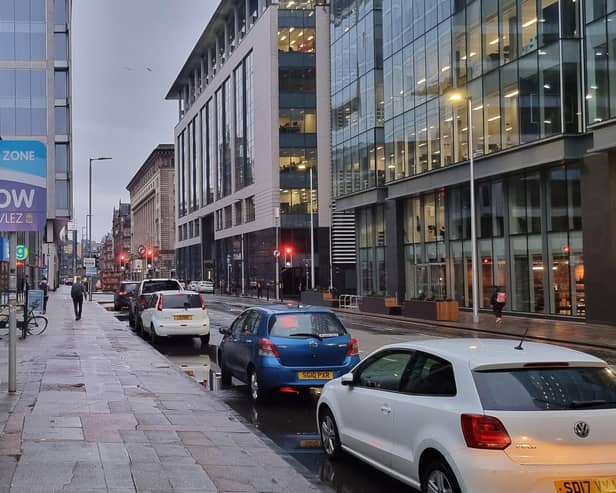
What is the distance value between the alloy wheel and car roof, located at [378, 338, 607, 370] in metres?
0.86

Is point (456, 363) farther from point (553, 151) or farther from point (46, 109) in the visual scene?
point (46, 109)

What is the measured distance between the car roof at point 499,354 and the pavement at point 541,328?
54.3 feet

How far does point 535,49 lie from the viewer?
32688 millimetres

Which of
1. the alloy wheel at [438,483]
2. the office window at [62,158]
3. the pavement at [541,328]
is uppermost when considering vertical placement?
the office window at [62,158]

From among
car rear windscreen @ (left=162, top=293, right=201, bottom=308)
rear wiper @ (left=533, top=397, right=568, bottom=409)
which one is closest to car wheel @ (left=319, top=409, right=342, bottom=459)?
rear wiper @ (left=533, top=397, right=568, bottom=409)

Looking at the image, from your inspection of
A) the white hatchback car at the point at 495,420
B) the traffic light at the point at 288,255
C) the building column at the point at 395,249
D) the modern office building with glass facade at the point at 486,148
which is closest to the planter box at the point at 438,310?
the modern office building with glass facade at the point at 486,148

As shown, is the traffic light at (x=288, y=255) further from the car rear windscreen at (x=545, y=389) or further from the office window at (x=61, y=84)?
the car rear windscreen at (x=545, y=389)

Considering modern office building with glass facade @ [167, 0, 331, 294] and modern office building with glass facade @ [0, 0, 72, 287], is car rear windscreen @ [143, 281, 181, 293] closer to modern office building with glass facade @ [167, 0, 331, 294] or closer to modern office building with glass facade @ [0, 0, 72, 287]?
modern office building with glass facade @ [0, 0, 72, 287]

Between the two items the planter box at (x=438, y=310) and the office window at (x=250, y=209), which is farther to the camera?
the office window at (x=250, y=209)

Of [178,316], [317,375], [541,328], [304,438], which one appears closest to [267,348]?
[317,375]

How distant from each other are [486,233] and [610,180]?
9702 mm

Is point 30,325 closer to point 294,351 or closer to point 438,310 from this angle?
point 294,351

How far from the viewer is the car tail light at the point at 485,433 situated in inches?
217

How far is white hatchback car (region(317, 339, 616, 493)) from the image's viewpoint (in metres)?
5.44
